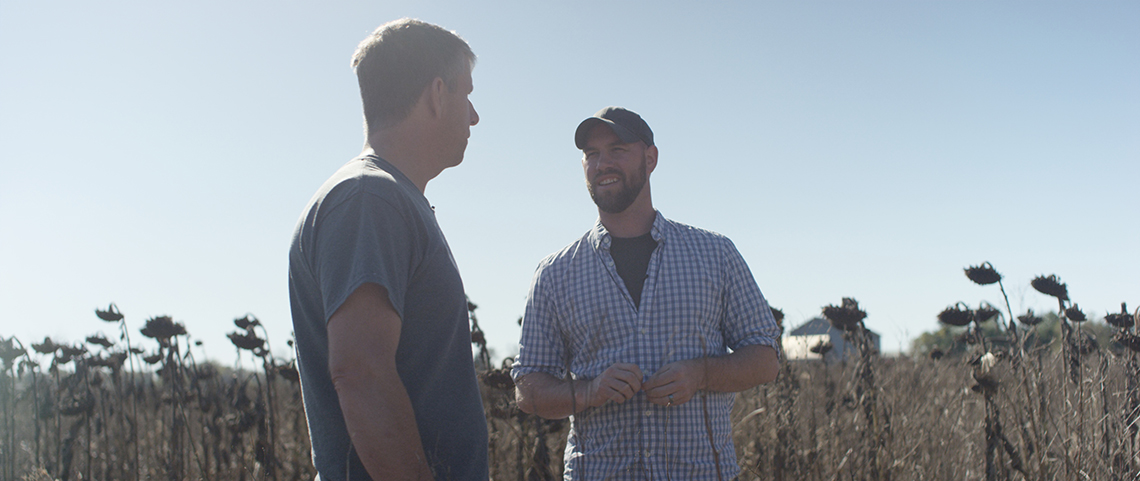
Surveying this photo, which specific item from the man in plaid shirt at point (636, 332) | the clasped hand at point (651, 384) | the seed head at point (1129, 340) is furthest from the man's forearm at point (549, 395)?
the seed head at point (1129, 340)

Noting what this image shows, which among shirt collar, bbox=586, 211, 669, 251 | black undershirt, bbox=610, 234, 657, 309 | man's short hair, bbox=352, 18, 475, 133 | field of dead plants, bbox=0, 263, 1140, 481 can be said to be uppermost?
man's short hair, bbox=352, 18, 475, 133

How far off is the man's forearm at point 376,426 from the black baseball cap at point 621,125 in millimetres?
1848

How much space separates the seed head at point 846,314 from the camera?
3.71 metres

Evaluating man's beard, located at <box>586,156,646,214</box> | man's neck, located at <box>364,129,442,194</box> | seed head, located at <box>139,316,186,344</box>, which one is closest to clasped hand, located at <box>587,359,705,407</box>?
man's beard, located at <box>586,156,646,214</box>

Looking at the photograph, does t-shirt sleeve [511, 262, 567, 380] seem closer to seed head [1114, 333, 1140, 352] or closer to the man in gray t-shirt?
the man in gray t-shirt

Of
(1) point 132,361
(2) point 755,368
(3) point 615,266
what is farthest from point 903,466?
(1) point 132,361

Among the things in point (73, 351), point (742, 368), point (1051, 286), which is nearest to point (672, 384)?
point (742, 368)

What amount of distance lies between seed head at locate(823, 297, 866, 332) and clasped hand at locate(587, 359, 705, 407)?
1546 millimetres

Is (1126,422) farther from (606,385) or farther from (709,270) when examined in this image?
(606,385)

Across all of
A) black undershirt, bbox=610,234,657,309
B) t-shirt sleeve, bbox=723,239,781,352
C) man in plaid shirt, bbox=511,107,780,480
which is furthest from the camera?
black undershirt, bbox=610,234,657,309

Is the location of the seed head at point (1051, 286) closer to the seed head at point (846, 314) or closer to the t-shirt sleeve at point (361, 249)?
the seed head at point (846, 314)

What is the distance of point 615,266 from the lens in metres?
2.95

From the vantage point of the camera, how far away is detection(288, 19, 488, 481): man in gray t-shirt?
1.47 m

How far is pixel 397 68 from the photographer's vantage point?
74.3 inches
